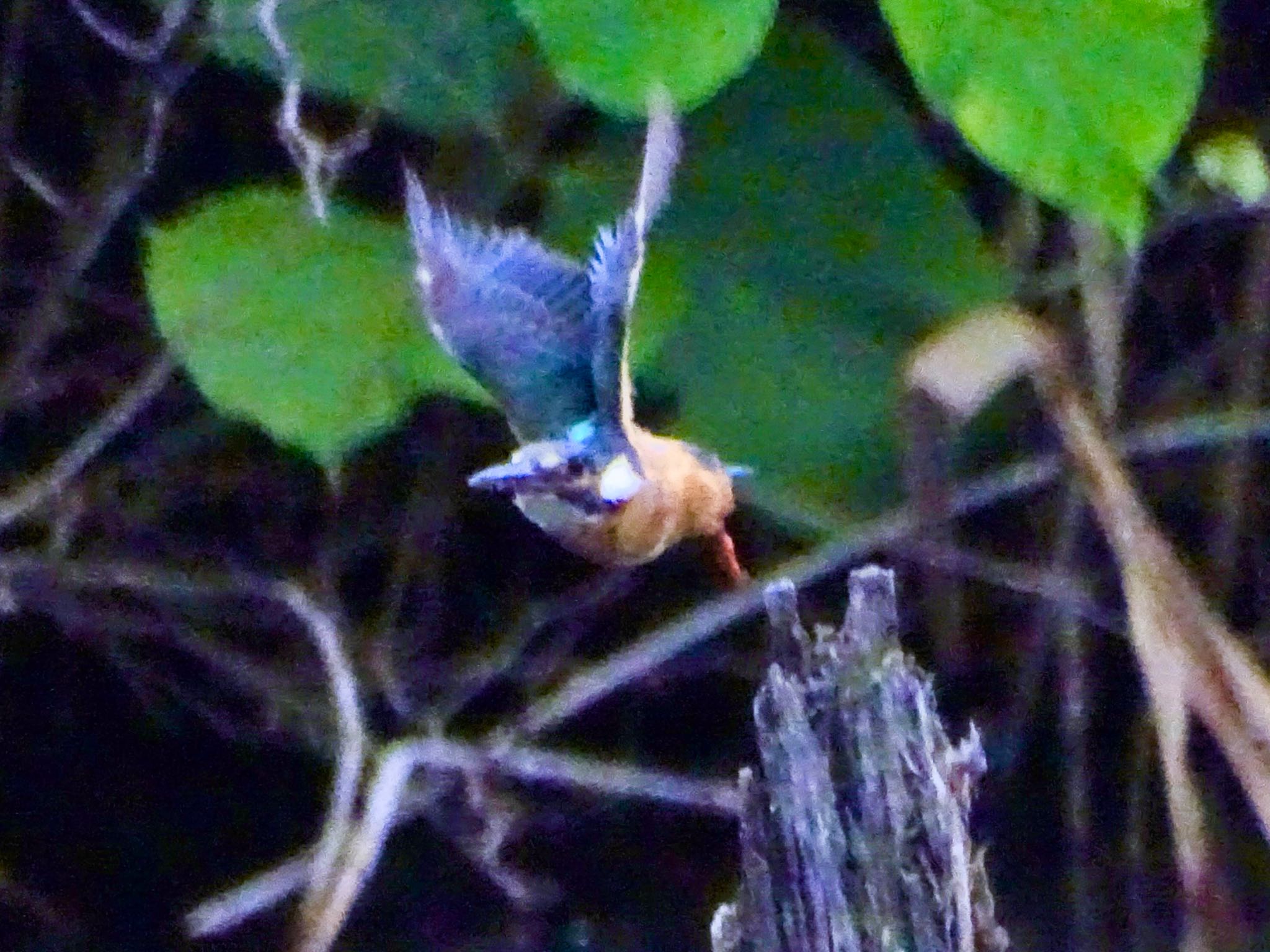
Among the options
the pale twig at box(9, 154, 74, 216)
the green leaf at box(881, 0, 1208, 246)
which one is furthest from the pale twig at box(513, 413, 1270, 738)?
the pale twig at box(9, 154, 74, 216)

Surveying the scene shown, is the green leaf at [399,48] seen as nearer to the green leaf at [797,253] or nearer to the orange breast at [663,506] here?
the green leaf at [797,253]

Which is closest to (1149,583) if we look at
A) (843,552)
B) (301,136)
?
(843,552)

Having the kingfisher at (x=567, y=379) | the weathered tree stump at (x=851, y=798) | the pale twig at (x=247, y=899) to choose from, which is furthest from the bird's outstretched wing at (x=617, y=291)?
the pale twig at (x=247, y=899)

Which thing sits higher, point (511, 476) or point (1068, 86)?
point (1068, 86)

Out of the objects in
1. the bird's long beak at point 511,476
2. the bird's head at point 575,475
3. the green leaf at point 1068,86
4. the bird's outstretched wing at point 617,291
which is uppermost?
the green leaf at point 1068,86

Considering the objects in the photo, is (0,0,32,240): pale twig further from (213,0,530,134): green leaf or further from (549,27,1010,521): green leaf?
(549,27,1010,521): green leaf

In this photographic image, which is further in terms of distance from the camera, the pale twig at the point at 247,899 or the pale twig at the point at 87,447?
the pale twig at the point at 247,899

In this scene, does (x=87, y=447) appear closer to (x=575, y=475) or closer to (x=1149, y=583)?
(x=575, y=475)

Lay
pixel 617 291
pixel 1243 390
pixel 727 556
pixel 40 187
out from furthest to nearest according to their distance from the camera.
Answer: pixel 1243 390, pixel 40 187, pixel 727 556, pixel 617 291
